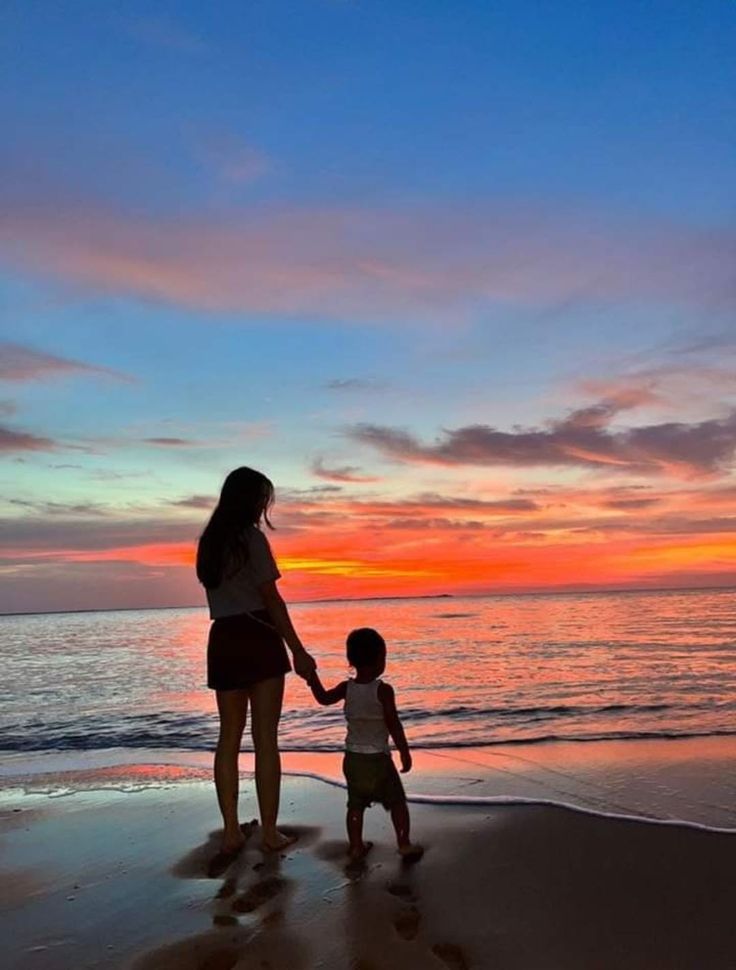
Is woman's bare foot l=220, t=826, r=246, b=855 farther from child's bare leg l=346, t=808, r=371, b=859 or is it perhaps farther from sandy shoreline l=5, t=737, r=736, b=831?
sandy shoreline l=5, t=737, r=736, b=831

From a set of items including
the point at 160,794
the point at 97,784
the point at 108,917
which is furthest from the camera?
the point at 97,784

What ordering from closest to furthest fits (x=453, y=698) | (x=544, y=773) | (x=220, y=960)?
(x=220, y=960), (x=544, y=773), (x=453, y=698)

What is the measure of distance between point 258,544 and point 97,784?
370cm

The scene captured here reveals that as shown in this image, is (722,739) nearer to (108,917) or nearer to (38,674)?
(108,917)

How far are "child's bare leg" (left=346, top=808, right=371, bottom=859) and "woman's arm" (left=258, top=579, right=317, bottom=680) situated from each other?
0.88m

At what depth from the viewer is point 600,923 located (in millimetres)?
3484

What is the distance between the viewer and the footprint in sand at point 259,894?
3773mm

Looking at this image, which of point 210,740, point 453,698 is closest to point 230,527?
point 210,740

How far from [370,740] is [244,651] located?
95cm

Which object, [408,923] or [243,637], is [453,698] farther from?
[408,923]

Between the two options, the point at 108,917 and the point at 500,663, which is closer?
the point at 108,917

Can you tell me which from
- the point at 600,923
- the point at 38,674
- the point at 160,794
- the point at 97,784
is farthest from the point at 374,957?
the point at 38,674

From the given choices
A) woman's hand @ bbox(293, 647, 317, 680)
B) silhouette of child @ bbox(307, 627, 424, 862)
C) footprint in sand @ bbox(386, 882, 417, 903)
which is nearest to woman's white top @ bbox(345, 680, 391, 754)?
silhouette of child @ bbox(307, 627, 424, 862)

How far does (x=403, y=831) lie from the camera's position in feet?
15.1
